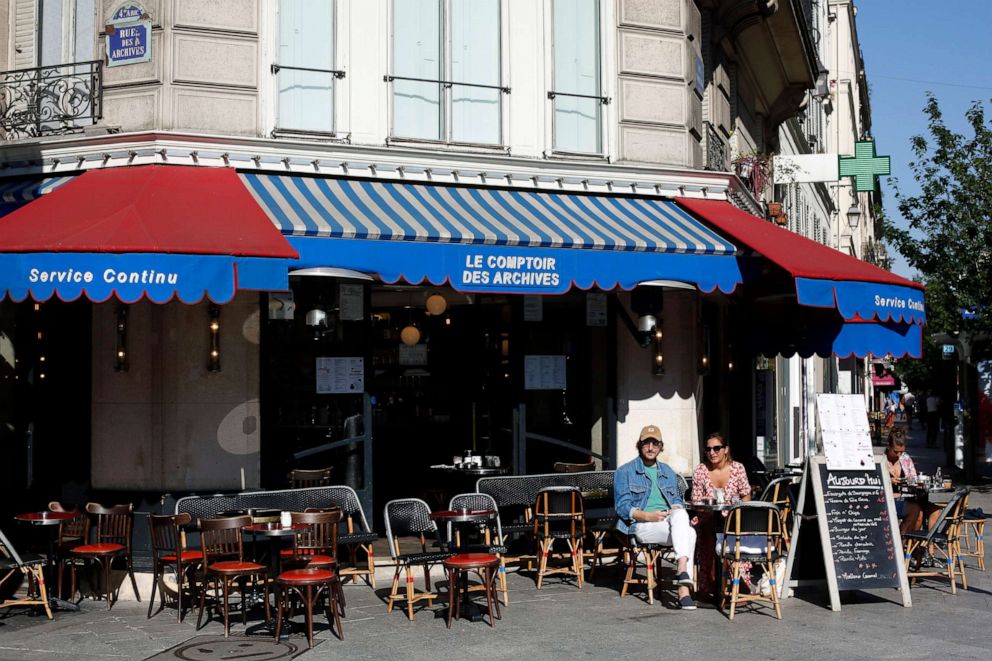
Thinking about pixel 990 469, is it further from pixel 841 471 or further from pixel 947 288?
pixel 841 471

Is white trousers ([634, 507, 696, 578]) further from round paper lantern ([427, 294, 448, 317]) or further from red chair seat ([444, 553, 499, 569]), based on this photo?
round paper lantern ([427, 294, 448, 317])

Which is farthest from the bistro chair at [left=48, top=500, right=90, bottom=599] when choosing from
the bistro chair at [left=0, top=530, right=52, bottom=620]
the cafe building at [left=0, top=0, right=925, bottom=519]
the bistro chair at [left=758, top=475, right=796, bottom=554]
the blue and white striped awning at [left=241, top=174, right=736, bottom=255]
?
the bistro chair at [left=758, top=475, right=796, bottom=554]

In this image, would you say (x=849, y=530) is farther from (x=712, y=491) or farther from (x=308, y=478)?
(x=308, y=478)

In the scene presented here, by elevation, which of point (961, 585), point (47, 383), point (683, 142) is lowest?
point (961, 585)

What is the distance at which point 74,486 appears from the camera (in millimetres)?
11375

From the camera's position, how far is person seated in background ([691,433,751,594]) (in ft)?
33.8

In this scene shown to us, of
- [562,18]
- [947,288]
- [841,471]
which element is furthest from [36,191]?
[947,288]

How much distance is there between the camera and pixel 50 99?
11797mm

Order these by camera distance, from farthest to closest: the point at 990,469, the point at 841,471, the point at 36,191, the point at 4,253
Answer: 1. the point at 990,469
2. the point at 36,191
3. the point at 841,471
4. the point at 4,253

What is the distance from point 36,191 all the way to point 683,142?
6444mm

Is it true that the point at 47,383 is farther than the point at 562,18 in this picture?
No

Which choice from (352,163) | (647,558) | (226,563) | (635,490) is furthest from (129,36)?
(647,558)

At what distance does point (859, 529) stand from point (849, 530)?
0.10 m

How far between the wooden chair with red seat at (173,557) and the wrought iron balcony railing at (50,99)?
398 cm
